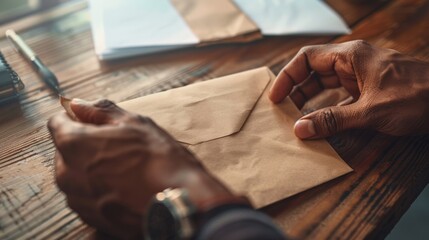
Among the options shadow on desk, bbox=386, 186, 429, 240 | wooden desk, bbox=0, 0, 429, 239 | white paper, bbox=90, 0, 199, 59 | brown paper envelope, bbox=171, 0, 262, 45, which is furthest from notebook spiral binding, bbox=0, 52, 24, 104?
shadow on desk, bbox=386, 186, 429, 240

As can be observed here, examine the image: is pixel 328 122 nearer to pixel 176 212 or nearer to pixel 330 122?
pixel 330 122

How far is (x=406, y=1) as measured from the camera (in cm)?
99

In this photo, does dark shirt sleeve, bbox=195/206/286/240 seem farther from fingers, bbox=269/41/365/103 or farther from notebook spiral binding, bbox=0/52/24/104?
notebook spiral binding, bbox=0/52/24/104

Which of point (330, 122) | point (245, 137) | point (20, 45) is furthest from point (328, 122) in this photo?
point (20, 45)

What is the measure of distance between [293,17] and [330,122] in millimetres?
402

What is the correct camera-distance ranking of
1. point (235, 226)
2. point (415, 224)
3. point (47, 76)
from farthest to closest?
point (415, 224), point (47, 76), point (235, 226)

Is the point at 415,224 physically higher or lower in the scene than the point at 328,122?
lower

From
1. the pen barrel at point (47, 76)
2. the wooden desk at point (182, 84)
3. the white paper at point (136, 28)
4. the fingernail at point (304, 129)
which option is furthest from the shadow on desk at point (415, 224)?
the pen barrel at point (47, 76)

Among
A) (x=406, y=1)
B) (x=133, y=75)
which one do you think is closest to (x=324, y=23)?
(x=406, y=1)

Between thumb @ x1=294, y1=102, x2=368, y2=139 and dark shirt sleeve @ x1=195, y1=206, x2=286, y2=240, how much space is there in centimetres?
23

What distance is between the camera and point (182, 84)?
73cm

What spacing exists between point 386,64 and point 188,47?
0.39 meters

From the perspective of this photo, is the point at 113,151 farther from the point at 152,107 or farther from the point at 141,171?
the point at 152,107

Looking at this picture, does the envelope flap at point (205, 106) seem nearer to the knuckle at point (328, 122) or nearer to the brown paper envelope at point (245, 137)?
the brown paper envelope at point (245, 137)
